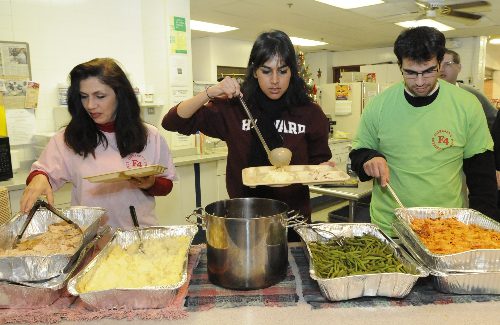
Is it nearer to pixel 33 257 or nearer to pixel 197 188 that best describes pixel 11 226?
pixel 33 257

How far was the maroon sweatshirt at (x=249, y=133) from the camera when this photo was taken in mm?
1762

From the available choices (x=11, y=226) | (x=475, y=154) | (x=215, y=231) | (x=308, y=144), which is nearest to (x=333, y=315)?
(x=215, y=231)

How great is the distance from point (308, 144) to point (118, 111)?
0.89 meters

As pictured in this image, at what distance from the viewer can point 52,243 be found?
4.26 feet

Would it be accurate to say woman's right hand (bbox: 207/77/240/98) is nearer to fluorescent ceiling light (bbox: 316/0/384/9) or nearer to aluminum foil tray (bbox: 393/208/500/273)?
aluminum foil tray (bbox: 393/208/500/273)

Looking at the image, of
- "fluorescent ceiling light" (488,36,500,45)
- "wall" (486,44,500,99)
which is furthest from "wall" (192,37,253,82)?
"wall" (486,44,500,99)

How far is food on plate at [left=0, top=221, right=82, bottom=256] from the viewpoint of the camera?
3.98 ft

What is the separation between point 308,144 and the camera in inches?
71.9

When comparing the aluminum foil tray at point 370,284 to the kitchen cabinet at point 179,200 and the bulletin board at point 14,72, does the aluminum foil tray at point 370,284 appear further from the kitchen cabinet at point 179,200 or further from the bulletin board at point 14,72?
the bulletin board at point 14,72

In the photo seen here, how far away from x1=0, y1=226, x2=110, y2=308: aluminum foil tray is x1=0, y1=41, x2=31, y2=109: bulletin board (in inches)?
115

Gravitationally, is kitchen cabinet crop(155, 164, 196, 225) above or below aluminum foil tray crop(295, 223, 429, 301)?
below

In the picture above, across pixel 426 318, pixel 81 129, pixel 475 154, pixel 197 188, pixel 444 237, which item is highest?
pixel 81 129

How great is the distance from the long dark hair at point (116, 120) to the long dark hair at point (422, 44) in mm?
1205

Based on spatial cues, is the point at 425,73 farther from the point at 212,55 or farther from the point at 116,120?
the point at 212,55
